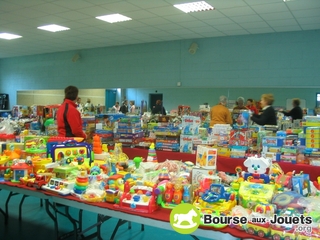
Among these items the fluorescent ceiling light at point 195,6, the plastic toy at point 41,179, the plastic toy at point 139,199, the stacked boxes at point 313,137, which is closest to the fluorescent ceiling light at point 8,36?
the fluorescent ceiling light at point 195,6

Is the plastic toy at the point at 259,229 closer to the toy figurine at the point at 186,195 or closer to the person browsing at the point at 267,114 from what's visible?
the toy figurine at the point at 186,195

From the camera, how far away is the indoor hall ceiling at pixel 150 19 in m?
5.70

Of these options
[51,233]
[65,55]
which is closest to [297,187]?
[51,233]

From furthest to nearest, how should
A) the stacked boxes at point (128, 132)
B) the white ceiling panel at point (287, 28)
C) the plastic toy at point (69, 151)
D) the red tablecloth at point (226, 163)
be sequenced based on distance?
the white ceiling panel at point (287, 28), the stacked boxes at point (128, 132), the red tablecloth at point (226, 163), the plastic toy at point (69, 151)

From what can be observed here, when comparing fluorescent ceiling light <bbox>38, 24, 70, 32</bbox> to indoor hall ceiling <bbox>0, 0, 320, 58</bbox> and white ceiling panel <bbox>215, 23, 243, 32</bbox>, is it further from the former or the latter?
white ceiling panel <bbox>215, 23, 243, 32</bbox>

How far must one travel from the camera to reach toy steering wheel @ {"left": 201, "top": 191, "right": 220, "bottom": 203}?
203 cm

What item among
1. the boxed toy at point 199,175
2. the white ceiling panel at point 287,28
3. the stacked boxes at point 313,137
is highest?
the white ceiling panel at point 287,28

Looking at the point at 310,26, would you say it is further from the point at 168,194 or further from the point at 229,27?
the point at 168,194

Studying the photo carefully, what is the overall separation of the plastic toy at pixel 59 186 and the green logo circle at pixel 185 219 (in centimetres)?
95

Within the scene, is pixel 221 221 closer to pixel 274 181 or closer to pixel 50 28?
pixel 274 181

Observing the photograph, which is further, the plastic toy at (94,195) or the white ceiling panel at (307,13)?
the white ceiling panel at (307,13)

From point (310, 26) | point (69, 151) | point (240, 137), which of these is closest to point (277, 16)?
point (310, 26)

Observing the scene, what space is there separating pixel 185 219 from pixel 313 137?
2.50m

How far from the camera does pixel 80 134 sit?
4297 mm
